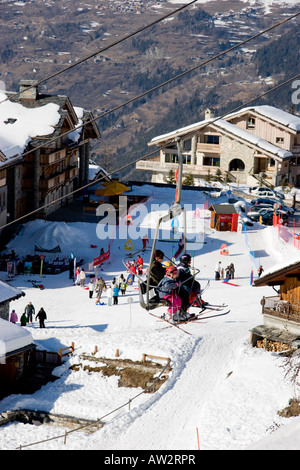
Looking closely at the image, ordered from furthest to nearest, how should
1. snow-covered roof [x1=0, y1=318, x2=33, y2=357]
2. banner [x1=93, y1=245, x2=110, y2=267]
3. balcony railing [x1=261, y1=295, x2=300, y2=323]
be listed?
1. banner [x1=93, y1=245, x2=110, y2=267]
2. snow-covered roof [x1=0, y1=318, x2=33, y2=357]
3. balcony railing [x1=261, y1=295, x2=300, y2=323]

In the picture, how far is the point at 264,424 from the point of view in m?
26.5

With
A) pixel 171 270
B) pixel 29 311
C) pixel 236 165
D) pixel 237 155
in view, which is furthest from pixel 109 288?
pixel 236 165

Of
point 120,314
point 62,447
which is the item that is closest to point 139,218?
point 120,314

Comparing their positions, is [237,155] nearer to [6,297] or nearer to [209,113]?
[209,113]

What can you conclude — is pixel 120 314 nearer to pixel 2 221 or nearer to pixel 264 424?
pixel 264 424

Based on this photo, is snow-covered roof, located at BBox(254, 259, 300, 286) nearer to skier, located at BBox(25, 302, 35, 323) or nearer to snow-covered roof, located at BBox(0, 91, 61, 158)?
skier, located at BBox(25, 302, 35, 323)

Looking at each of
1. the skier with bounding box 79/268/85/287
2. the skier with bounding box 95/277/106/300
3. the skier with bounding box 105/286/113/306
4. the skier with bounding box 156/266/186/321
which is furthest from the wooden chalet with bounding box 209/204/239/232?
the skier with bounding box 156/266/186/321

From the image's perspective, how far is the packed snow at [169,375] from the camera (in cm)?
2697

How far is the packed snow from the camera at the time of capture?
2697 cm

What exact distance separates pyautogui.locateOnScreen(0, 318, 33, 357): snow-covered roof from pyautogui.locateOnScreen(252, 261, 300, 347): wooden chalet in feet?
30.9

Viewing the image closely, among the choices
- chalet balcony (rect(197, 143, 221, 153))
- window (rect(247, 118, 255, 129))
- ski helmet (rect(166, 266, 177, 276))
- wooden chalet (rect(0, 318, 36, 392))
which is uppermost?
ski helmet (rect(166, 266, 177, 276))

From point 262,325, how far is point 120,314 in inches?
296

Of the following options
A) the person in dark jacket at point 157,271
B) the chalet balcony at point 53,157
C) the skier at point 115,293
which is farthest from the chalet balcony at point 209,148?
the person in dark jacket at point 157,271

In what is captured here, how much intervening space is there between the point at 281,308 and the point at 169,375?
5216 millimetres
